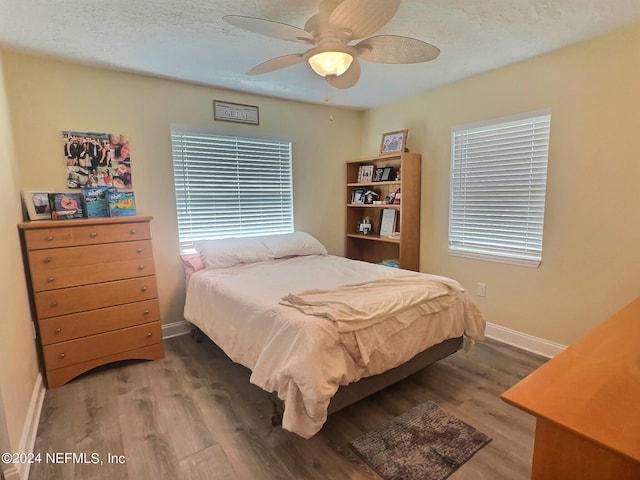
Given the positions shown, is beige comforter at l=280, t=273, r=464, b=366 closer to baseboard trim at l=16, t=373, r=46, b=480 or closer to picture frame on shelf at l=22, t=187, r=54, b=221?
baseboard trim at l=16, t=373, r=46, b=480

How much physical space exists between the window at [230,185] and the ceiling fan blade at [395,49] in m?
1.87

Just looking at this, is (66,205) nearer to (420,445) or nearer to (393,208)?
(420,445)

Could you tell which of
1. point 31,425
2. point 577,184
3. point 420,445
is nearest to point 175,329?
point 31,425

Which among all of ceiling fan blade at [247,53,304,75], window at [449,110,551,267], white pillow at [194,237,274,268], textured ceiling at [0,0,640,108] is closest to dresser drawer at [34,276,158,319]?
white pillow at [194,237,274,268]

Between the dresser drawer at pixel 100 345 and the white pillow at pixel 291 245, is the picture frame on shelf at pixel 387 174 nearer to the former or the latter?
the white pillow at pixel 291 245

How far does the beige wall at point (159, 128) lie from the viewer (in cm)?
249

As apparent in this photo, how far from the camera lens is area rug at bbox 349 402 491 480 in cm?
160

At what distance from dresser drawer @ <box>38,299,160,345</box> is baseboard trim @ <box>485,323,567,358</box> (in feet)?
9.45

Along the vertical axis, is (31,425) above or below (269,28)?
below

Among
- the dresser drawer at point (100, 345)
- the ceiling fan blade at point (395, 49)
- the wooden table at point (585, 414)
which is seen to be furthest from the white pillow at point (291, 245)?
the wooden table at point (585, 414)

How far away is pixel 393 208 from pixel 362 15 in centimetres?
235

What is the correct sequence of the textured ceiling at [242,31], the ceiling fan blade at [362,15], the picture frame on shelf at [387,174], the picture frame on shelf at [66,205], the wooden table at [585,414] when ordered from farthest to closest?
1. the picture frame on shelf at [387,174]
2. the picture frame on shelf at [66,205]
3. the textured ceiling at [242,31]
4. the ceiling fan blade at [362,15]
5. the wooden table at [585,414]

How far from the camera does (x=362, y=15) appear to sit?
1.52 metres

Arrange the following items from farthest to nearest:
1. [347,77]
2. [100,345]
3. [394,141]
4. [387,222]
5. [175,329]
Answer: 1. [387,222]
2. [394,141]
3. [175,329]
4. [100,345]
5. [347,77]
